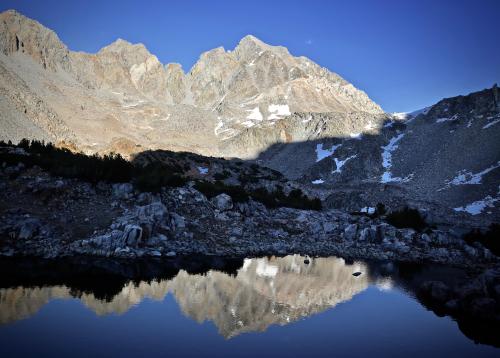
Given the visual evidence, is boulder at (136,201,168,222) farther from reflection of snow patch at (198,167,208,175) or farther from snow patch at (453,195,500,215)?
snow patch at (453,195,500,215)

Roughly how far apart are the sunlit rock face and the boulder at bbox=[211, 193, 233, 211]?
799 cm

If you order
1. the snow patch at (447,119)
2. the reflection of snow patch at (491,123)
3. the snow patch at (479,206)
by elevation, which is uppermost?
the snow patch at (447,119)

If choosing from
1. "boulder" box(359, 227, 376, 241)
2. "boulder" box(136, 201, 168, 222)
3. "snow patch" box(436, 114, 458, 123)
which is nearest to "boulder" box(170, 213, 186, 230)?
"boulder" box(136, 201, 168, 222)

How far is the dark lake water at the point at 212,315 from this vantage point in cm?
1619

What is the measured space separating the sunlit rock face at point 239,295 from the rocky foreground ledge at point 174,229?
431 cm

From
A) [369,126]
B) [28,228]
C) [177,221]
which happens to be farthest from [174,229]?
[369,126]

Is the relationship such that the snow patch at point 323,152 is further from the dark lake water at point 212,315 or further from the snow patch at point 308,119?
the dark lake water at point 212,315

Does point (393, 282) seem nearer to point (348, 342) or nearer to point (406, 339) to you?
point (406, 339)

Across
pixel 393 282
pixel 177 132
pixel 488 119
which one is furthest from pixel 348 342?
pixel 177 132

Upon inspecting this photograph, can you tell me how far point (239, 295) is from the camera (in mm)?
23469

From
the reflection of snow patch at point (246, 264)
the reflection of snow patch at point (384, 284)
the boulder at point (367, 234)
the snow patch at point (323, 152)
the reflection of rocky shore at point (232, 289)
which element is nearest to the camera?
the reflection of rocky shore at point (232, 289)

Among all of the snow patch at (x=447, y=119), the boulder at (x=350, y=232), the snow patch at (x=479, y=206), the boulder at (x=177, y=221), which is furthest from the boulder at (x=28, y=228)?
the snow patch at (x=447, y=119)

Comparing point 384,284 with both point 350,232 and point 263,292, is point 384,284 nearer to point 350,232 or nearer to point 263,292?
point 263,292

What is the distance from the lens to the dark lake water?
16.2 m
